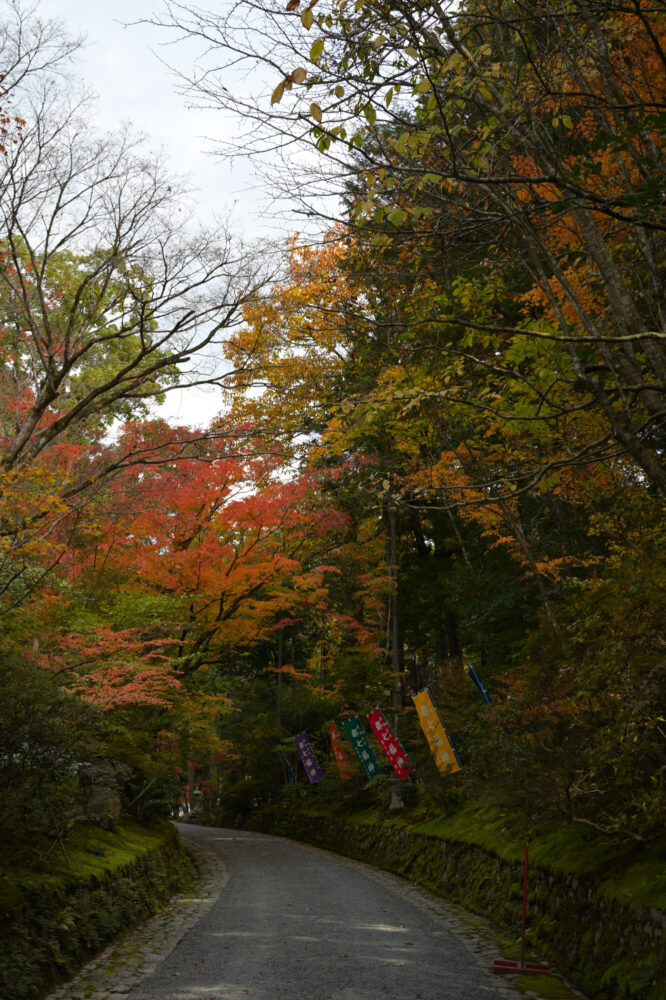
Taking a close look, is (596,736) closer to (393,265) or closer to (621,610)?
(621,610)

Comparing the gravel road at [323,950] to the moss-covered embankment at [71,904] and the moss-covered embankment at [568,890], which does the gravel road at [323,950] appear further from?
the moss-covered embankment at [71,904]

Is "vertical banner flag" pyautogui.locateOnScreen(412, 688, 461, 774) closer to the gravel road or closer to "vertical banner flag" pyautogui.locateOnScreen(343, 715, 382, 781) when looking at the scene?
the gravel road

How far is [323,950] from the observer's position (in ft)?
24.4

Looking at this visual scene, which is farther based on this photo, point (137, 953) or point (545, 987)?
point (137, 953)

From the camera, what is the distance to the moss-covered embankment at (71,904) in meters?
5.98

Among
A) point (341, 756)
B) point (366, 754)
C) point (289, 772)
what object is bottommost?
point (289, 772)

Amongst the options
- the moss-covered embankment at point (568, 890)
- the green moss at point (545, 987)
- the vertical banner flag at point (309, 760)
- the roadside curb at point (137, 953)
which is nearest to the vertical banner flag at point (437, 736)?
the moss-covered embankment at point (568, 890)

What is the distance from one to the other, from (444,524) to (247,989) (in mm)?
12451

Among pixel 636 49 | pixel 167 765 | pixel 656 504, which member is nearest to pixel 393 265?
pixel 636 49

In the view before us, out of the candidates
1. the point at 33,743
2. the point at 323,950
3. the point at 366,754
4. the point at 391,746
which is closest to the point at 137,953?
the point at 323,950

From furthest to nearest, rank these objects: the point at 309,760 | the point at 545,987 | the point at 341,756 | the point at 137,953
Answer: the point at 309,760
the point at 341,756
the point at 137,953
the point at 545,987

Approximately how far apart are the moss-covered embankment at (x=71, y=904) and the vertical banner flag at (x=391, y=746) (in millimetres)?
5666

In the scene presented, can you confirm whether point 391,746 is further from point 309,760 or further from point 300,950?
point 300,950

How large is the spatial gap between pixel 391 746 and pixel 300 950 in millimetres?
8089
